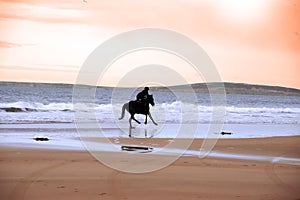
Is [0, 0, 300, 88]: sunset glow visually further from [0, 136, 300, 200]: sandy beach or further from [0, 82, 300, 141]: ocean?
[0, 136, 300, 200]: sandy beach

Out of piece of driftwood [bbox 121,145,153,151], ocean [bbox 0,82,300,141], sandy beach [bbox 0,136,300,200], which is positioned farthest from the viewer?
piece of driftwood [bbox 121,145,153,151]

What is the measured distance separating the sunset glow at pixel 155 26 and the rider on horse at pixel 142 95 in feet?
0.51

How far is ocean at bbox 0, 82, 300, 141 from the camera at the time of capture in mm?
2477

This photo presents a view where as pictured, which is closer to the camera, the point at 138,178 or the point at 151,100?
the point at 138,178

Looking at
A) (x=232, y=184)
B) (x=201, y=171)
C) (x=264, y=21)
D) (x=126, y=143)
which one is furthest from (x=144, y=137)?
(x=264, y=21)

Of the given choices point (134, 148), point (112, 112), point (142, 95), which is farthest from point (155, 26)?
point (134, 148)

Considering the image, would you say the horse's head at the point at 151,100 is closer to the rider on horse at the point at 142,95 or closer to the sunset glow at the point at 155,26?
the rider on horse at the point at 142,95

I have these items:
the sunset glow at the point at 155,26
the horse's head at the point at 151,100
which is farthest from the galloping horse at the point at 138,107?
the sunset glow at the point at 155,26

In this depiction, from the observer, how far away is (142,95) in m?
2.53

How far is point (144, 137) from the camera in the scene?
2793mm

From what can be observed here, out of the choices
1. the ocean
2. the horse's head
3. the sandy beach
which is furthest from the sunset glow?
the sandy beach

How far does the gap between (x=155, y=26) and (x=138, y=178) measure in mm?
841

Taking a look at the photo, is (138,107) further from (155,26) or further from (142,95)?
(155,26)

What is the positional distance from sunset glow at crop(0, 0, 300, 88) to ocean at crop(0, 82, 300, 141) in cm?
10
